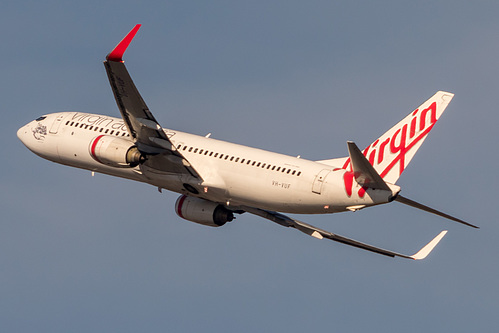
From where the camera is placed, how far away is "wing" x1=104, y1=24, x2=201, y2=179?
173 ft

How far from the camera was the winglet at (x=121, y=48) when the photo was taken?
51.1 m

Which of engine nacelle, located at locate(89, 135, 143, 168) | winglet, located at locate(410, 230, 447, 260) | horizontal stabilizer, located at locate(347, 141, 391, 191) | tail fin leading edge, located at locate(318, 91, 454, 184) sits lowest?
winglet, located at locate(410, 230, 447, 260)

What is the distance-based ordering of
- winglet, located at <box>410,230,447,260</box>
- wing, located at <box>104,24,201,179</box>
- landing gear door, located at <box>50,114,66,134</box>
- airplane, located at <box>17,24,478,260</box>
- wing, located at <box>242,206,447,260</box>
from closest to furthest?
wing, located at <box>104,24,201,179</box>, airplane, located at <box>17,24,478,260</box>, winglet, located at <box>410,230,447,260</box>, wing, located at <box>242,206,447,260</box>, landing gear door, located at <box>50,114,66,134</box>

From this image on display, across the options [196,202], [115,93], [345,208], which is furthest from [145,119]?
[345,208]

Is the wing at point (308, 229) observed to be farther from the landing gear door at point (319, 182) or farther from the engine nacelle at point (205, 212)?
the landing gear door at point (319, 182)

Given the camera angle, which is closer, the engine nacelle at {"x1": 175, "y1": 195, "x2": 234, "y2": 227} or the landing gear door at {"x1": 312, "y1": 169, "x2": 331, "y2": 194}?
the landing gear door at {"x1": 312, "y1": 169, "x2": 331, "y2": 194}

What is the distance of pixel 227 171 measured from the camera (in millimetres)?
56719

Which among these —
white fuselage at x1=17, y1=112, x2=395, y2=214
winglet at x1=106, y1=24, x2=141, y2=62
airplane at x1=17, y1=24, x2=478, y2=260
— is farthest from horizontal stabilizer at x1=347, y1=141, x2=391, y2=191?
winglet at x1=106, y1=24, x2=141, y2=62

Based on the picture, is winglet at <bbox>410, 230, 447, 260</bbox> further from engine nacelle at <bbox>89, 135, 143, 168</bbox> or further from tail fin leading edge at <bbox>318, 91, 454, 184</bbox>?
engine nacelle at <bbox>89, 135, 143, 168</bbox>

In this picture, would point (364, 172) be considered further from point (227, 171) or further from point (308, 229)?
point (308, 229)

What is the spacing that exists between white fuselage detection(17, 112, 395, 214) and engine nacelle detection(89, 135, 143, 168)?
0.52 metres

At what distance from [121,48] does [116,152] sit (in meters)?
7.05

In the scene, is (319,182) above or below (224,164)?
below

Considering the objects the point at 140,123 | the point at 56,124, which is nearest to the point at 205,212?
the point at 140,123
